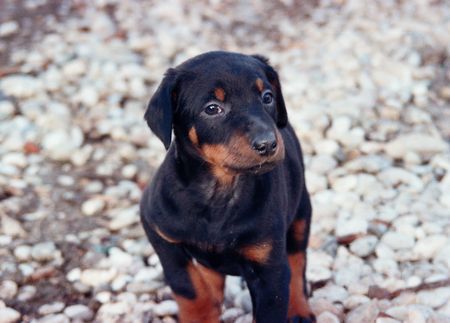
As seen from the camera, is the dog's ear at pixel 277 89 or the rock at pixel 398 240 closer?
the dog's ear at pixel 277 89

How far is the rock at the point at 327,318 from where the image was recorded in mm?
4441

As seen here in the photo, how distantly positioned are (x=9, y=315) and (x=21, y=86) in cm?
329

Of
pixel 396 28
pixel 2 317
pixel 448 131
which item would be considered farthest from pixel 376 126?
pixel 2 317

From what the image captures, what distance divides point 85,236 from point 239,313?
4.88 ft

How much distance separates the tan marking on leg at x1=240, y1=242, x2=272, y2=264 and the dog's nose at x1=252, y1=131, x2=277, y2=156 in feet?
1.59

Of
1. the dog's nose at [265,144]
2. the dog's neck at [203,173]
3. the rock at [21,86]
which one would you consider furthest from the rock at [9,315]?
the rock at [21,86]

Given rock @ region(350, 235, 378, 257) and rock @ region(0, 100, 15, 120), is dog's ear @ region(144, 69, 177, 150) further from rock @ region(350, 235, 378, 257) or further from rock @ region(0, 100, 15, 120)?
rock @ region(0, 100, 15, 120)

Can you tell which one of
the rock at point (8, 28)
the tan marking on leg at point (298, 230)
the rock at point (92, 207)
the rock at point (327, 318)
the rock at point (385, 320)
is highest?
the tan marking on leg at point (298, 230)

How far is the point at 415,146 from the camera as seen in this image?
6383 mm

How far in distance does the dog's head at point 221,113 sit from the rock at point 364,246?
5.16 feet

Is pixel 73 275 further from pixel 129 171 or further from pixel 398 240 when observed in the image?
pixel 398 240

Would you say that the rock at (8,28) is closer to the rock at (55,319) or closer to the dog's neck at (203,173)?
the rock at (55,319)

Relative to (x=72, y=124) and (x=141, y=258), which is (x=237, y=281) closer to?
(x=141, y=258)

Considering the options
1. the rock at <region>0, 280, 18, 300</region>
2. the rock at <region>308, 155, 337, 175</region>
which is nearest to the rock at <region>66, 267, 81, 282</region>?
the rock at <region>0, 280, 18, 300</region>
